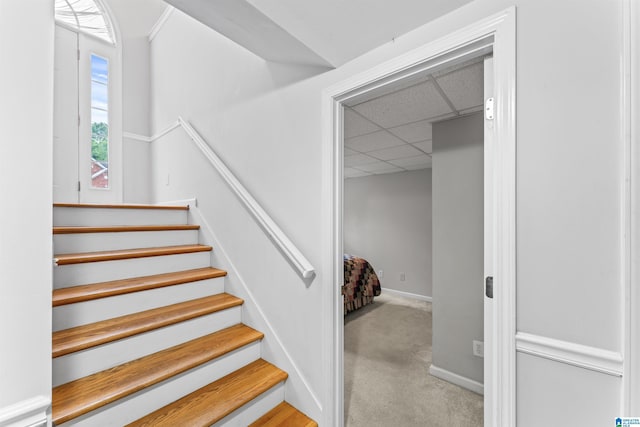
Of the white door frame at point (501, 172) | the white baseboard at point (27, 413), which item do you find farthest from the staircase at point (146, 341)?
the white door frame at point (501, 172)

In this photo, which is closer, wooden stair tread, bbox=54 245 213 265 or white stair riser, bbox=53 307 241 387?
white stair riser, bbox=53 307 241 387

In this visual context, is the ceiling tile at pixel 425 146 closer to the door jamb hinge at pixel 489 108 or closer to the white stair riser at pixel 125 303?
the door jamb hinge at pixel 489 108

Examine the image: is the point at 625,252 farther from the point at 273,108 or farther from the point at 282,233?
the point at 273,108

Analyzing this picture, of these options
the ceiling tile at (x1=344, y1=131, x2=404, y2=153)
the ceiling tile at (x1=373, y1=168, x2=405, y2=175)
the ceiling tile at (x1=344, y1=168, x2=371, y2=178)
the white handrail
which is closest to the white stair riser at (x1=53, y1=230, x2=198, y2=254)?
the white handrail

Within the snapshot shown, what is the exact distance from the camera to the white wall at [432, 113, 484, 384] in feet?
6.68

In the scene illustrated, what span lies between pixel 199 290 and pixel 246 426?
0.87 meters

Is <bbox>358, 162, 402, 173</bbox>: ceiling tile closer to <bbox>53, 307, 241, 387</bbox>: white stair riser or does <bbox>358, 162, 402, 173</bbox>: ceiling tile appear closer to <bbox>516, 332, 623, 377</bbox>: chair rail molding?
<bbox>53, 307, 241, 387</bbox>: white stair riser

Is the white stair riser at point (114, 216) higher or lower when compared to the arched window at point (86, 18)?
lower

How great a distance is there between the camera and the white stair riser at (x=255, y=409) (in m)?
1.31

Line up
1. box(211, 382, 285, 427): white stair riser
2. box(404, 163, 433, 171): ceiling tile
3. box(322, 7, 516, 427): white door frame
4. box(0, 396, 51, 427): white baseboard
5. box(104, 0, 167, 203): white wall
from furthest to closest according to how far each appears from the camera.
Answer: box(404, 163, 433, 171): ceiling tile, box(104, 0, 167, 203): white wall, box(211, 382, 285, 427): white stair riser, box(322, 7, 516, 427): white door frame, box(0, 396, 51, 427): white baseboard

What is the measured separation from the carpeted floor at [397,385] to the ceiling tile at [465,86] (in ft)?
7.24

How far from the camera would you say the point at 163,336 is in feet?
4.76

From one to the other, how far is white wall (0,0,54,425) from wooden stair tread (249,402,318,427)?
3.43 feet

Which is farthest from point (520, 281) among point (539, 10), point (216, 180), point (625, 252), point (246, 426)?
point (216, 180)
